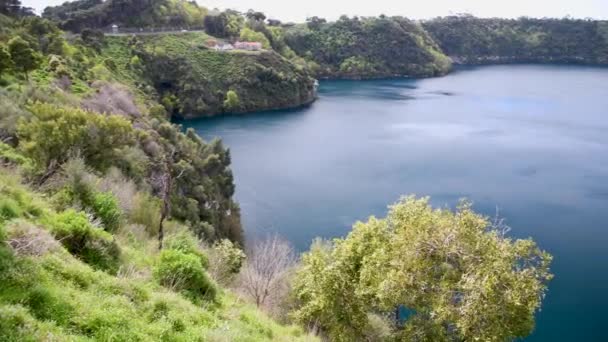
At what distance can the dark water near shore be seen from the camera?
37781 millimetres

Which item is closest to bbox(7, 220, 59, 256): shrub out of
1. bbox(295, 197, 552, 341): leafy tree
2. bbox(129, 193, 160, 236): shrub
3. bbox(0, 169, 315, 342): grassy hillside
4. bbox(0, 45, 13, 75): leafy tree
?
bbox(0, 169, 315, 342): grassy hillside

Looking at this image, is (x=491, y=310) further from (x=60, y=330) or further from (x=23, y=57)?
(x=23, y=57)

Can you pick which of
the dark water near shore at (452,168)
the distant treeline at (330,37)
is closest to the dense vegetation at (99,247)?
the dark water near shore at (452,168)

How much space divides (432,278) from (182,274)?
780 cm

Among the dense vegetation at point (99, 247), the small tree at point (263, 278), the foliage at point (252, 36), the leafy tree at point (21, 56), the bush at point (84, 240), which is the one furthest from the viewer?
the foliage at point (252, 36)

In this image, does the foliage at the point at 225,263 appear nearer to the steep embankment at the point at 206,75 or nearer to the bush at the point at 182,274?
the bush at the point at 182,274

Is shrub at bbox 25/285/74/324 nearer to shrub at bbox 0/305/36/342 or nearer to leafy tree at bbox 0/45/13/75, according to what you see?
shrub at bbox 0/305/36/342

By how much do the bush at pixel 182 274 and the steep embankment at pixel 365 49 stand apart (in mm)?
139121

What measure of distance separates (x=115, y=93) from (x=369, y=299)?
43.3m

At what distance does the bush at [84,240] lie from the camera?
12.3m

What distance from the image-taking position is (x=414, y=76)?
154 m

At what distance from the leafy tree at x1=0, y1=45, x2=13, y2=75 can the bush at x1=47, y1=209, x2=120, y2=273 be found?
3119 cm

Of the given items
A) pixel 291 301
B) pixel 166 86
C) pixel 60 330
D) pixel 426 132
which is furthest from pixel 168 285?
pixel 166 86

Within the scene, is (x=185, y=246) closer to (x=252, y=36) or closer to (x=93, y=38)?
(x=93, y=38)
